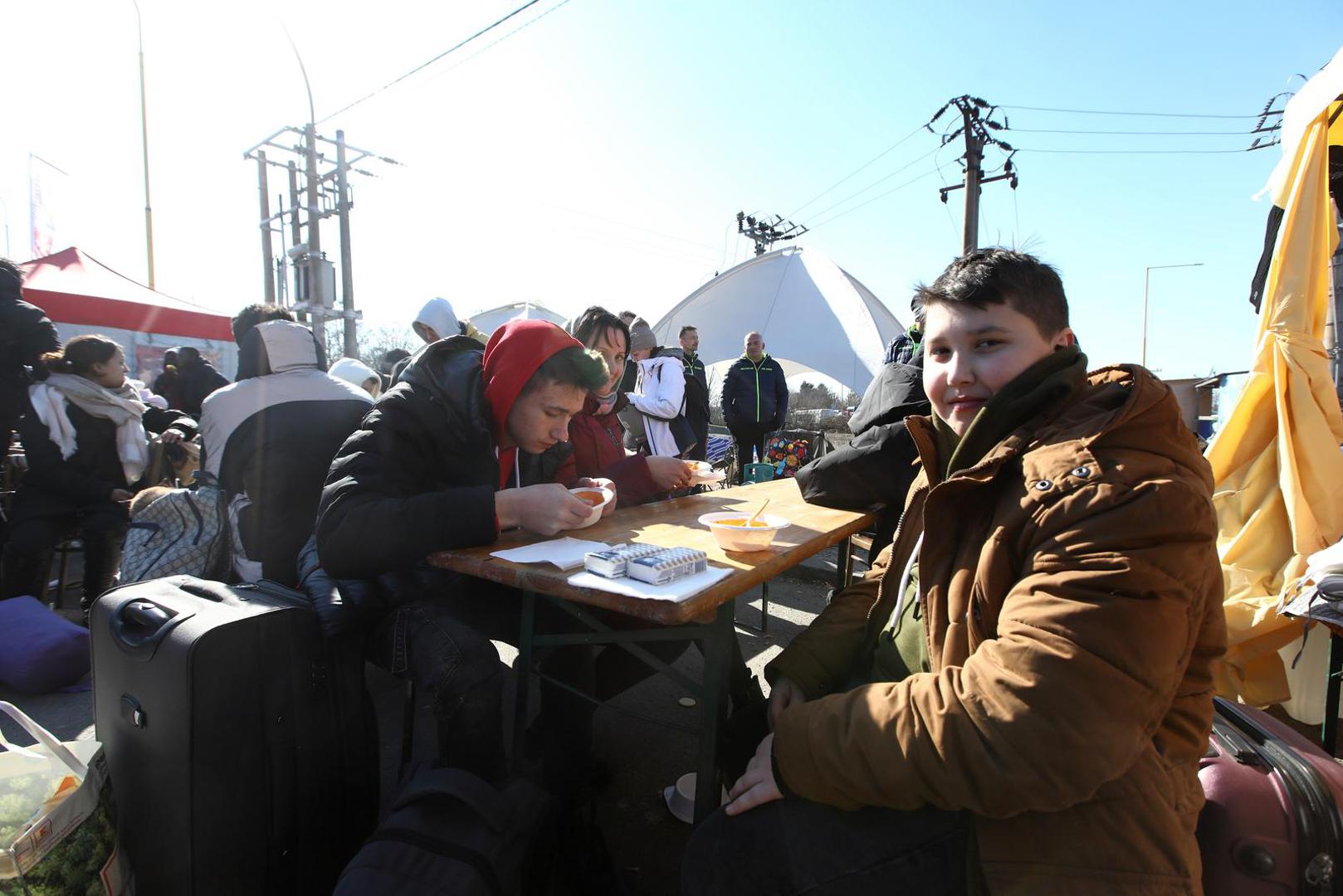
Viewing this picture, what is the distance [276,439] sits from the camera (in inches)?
87.5

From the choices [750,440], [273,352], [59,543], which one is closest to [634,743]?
[273,352]

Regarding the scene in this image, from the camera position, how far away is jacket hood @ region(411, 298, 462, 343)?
413 centimetres

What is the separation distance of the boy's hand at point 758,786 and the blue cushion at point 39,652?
314 cm

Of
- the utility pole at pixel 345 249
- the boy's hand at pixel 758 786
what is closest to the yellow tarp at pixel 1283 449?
the boy's hand at pixel 758 786

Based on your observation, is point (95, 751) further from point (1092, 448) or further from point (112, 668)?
point (1092, 448)

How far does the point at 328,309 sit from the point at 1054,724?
16120 mm

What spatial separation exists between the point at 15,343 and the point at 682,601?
3.91 m

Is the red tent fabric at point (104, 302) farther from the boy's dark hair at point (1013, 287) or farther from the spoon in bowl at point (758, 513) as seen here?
the boy's dark hair at point (1013, 287)

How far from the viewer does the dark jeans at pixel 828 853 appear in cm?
98

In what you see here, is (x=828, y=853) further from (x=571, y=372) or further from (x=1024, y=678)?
(x=571, y=372)

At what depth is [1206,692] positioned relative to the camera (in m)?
0.96

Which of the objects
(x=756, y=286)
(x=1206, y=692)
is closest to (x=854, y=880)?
(x=1206, y=692)

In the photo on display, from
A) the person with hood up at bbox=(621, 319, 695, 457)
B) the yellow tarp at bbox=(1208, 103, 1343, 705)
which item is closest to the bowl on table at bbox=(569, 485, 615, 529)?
the yellow tarp at bbox=(1208, 103, 1343, 705)

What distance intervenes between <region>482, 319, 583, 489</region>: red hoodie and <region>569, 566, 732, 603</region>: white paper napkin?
2.12ft
